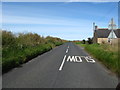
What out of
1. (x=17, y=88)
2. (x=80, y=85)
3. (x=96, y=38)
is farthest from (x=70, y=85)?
(x=96, y=38)

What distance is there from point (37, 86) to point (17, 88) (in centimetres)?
76

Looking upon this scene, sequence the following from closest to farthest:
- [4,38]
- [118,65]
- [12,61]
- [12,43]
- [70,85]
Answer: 1. [70,85]
2. [118,65]
3. [12,61]
4. [4,38]
5. [12,43]

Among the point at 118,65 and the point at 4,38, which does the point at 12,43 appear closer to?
the point at 4,38

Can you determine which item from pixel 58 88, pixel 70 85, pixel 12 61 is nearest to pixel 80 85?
pixel 70 85

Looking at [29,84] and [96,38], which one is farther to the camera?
[96,38]

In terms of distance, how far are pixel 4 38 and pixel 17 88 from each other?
12247 mm

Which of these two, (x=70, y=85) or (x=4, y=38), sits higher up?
(x=4, y=38)

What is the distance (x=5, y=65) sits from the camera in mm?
9914

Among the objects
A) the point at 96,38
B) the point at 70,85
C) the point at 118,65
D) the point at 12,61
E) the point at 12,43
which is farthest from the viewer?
the point at 96,38

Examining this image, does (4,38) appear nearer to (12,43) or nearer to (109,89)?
(12,43)

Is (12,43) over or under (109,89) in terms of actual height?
over

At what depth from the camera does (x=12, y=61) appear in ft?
36.2

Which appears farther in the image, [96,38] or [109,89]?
[96,38]

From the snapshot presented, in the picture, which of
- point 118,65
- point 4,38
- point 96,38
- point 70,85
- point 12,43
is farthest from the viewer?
point 96,38
